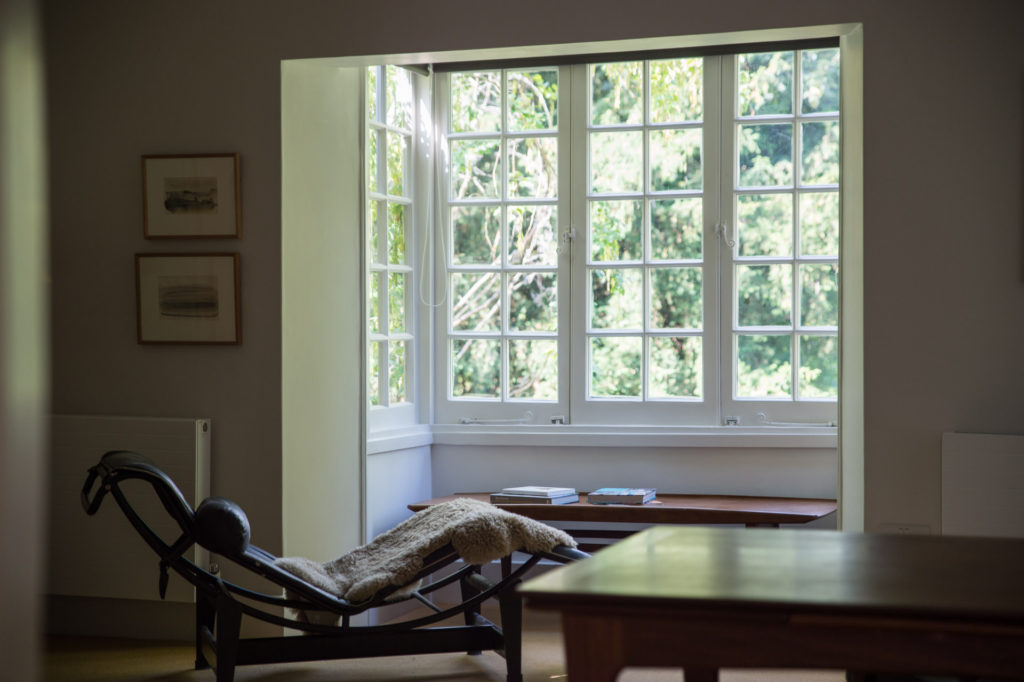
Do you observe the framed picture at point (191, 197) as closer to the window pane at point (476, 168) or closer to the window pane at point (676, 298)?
the window pane at point (476, 168)

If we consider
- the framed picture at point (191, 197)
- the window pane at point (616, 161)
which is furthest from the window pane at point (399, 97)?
the framed picture at point (191, 197)

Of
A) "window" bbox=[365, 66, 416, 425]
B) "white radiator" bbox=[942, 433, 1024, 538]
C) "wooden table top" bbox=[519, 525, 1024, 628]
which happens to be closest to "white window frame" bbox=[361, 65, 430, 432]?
"window" bbox=[365, 66, 416, 425]

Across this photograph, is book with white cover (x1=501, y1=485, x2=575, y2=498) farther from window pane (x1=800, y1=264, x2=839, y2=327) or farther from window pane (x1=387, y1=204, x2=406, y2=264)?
window pane (x1=800, y1=264, x2=839, y2=327)

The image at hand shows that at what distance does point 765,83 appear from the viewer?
4770 mm

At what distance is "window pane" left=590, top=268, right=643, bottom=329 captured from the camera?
4938 millimetres

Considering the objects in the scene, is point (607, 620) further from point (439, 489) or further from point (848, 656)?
point (439, 489)

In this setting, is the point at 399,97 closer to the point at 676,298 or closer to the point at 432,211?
the point at 432,211

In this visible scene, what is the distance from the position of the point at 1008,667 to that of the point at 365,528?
10.7 feet

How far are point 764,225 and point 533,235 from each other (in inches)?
44.4

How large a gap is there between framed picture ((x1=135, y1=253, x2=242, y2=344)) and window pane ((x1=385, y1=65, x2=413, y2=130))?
1234 millimetres

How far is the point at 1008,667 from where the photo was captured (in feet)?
5.06

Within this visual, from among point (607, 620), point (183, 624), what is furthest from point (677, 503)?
point (607, 620)

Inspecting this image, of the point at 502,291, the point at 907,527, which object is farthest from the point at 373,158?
the point at 907,527

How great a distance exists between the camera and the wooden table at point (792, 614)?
1.54 meters
